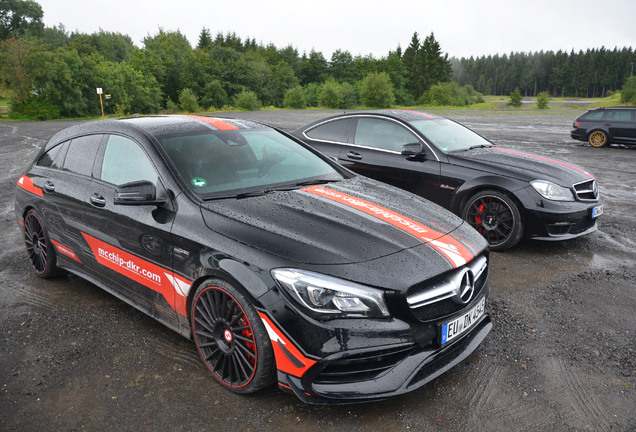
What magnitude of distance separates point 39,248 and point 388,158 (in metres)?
4.06

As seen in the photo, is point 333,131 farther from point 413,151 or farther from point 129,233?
point 129,233

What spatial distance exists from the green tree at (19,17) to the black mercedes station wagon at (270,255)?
108202 mm

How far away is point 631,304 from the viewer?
402cm

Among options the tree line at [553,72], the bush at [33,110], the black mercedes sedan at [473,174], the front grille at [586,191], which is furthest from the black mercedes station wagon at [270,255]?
the tree line at [553,72]

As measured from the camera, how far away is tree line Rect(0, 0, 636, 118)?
1521 inches

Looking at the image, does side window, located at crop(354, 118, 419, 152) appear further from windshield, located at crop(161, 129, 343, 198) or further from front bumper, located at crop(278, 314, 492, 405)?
front bumper, located at crop(278, 314, 492, 405)

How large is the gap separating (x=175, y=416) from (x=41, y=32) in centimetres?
11691

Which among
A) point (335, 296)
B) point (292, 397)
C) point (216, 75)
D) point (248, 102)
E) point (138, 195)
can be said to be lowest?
point (292, 397)

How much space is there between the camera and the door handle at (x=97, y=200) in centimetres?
344

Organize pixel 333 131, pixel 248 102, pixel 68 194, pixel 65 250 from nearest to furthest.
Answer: pixel 68 194 < pixel 65 250 < pixel 333 131 < pixel 248 102

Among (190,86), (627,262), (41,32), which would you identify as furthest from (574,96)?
(627,262)

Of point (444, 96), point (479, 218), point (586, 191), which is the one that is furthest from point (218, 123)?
point (444, 96)

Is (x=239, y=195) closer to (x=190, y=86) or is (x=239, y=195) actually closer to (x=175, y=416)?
(x=175, y=416)

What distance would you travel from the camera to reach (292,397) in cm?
273
